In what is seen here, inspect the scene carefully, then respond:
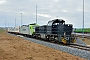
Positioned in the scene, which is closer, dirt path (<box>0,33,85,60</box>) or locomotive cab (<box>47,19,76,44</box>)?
dirt path (<box>0,33,85,60</box>)

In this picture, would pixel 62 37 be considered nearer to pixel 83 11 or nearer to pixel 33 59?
pixel 33 59

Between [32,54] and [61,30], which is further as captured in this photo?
[61,30]

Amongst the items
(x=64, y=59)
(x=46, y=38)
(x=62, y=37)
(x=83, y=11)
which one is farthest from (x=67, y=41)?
(x=83, y=11)

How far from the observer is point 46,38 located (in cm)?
2894

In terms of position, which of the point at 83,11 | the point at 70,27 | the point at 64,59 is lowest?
the point at 64,59

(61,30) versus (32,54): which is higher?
(61,30)

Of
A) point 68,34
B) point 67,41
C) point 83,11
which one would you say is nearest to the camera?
point 67,41

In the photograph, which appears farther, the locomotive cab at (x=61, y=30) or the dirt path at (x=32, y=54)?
the locomotive cab at (x=61, y=30)

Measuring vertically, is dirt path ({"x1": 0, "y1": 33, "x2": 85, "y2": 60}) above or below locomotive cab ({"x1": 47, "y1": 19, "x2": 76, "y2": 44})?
below

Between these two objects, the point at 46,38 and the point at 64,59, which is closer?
the point at 64,59

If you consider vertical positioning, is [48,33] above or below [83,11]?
below

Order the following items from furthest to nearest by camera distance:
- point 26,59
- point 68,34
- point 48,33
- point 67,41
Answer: point 48,33, point 68,34, point 67,41, point 26,59

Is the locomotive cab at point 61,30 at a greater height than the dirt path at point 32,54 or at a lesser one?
greater

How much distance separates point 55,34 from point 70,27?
2149 millimetres
